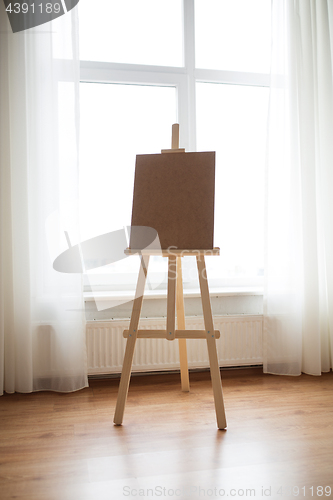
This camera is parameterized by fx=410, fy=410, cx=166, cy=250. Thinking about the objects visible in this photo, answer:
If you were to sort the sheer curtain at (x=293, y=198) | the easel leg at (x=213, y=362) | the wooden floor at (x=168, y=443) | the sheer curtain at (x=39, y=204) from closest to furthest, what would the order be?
the wooden floor at (x=168, y=443) → the easel leg at (x=213, y=362) → the sheer curtain at (x=39, y=204) → the sheer curtain at (x=293, y=198)

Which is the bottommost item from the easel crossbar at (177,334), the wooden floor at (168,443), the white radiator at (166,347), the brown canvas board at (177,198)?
the wooden floor at (168,443)

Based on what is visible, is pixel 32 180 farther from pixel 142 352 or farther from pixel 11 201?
pixel 142 352

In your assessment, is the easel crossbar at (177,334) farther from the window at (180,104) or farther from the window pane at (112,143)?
the window pane at (112,143)

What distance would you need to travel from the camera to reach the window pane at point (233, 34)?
113 inches

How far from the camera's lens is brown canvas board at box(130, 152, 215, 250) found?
1918mm

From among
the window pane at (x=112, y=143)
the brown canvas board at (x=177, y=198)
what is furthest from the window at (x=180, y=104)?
the brown canvas board at (x=177, y=198)

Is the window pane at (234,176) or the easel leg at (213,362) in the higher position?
the window pane at (234,176)

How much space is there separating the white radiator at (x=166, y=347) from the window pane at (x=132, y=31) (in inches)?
69.9

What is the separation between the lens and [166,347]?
2564mm

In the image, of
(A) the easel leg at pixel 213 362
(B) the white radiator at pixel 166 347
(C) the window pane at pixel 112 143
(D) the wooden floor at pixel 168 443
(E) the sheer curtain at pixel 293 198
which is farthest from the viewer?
(C) the window pane at pixel 112 143

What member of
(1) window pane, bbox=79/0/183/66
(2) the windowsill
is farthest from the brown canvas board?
(1) window pane, bbox=79/0/183/66

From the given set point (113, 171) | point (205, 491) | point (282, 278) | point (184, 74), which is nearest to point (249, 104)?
point (184, 74)

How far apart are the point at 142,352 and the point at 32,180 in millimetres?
1222

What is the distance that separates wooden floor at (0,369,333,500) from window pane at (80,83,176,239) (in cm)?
112
